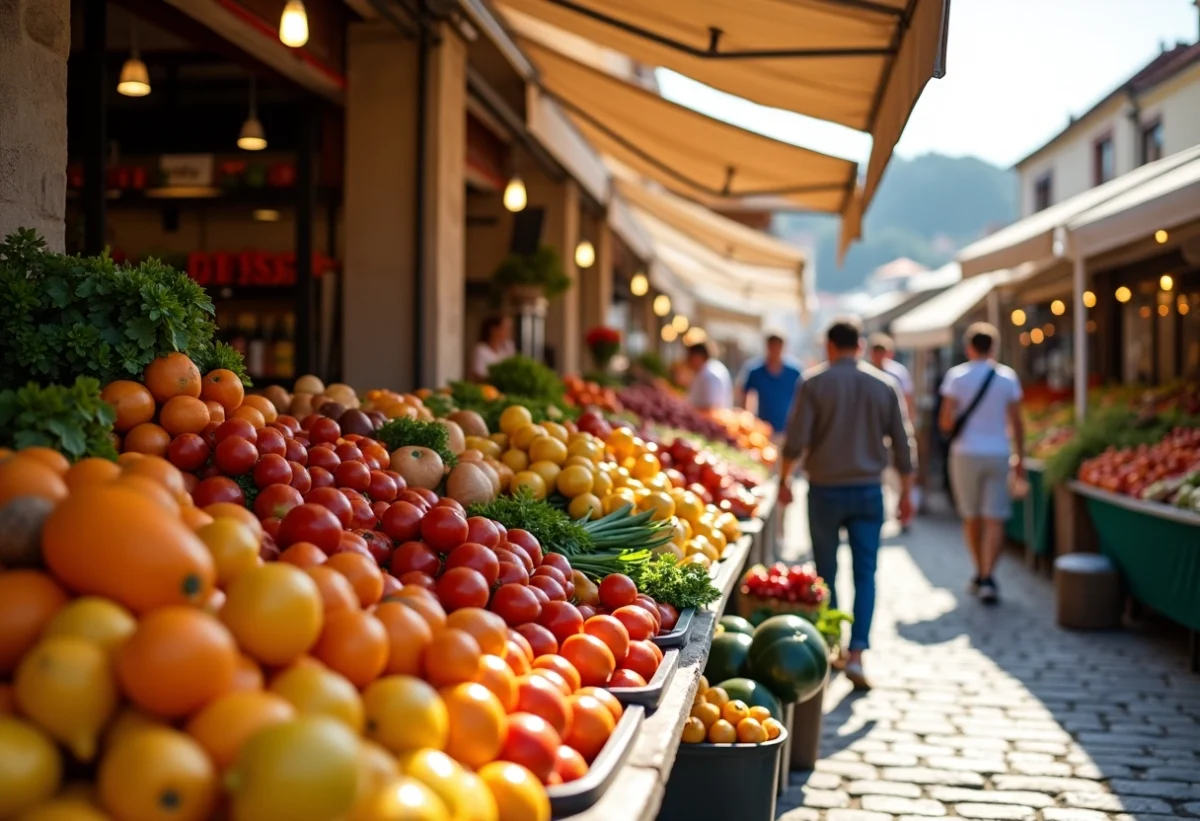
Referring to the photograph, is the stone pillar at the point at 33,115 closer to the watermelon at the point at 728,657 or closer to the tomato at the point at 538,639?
the tomato at the point at 538,639

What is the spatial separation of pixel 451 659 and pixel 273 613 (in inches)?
16.1

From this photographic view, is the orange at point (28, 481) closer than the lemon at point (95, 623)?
No

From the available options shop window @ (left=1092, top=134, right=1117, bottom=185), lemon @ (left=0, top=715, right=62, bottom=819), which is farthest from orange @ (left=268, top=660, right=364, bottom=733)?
shop window @ (left=1092, top=134, right=1117, bottom=185)

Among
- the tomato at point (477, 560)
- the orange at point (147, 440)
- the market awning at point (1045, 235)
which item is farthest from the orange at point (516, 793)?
the market awning at point (1045, 235)

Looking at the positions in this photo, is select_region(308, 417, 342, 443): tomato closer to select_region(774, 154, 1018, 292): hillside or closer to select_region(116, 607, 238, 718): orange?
select_region(116, 607, 238, 718): orange

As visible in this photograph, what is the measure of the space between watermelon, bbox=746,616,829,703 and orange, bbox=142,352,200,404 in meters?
2.47

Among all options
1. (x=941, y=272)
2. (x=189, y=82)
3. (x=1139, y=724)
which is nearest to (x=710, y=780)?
(x=1139, y=724)

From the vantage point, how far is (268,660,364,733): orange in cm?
176

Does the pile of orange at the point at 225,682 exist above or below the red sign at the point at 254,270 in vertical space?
below

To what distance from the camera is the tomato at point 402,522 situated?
9.88 ft

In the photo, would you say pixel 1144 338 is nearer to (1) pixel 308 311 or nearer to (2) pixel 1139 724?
(2) pixel 1139 724

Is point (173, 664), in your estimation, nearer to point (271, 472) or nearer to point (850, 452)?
point (271, 472)

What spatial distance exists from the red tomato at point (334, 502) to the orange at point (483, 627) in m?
0.61

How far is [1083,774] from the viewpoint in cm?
480
